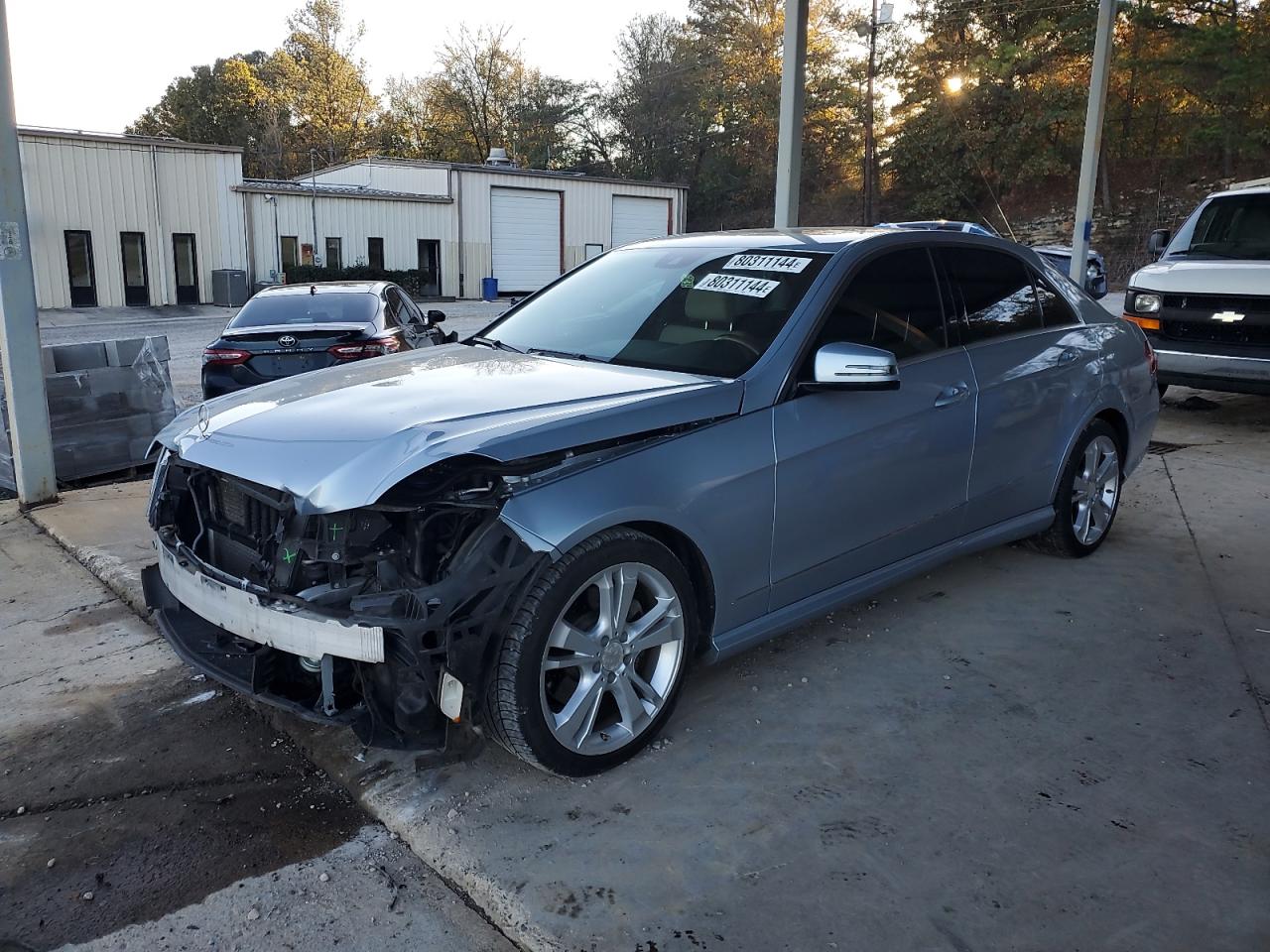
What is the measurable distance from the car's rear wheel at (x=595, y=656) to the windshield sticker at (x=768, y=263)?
1423 mm

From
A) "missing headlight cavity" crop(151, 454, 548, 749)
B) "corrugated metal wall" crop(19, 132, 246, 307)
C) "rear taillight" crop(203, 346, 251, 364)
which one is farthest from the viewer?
"corrugated metal wall" crop(19, 132, 246, 307)

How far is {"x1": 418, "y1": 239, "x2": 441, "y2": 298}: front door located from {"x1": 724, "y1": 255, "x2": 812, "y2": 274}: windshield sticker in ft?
110

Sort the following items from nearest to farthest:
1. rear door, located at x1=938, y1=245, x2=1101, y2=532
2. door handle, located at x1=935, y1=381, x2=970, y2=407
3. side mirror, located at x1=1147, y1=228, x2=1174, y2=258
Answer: door handle, located at x1=935, y1=381, x2=970, y2=407 < rear door, located at x1=938, y1=245, x2=1101, y2=532 < side mirror, located at x1=1147, y1=228, x2=1174, y2=258

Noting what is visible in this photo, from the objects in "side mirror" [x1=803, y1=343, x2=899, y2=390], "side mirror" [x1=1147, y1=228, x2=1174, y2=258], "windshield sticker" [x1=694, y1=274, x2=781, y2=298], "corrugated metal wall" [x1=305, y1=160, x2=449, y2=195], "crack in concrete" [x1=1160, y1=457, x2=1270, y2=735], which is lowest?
"crack in concrete" [x1=1160, y1=457, x2=1270, y2=735]

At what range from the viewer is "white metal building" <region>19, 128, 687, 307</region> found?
2833cm

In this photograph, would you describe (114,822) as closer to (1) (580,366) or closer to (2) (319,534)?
(2) (319,534)

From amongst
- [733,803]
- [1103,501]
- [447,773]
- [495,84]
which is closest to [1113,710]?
[733,803]

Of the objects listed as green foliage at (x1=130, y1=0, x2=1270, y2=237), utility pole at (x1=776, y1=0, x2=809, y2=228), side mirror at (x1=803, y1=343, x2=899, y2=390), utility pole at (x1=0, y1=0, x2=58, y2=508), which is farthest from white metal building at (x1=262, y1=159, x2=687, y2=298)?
side mirror at (x1=803, y1=343, x2=899, y2=390)

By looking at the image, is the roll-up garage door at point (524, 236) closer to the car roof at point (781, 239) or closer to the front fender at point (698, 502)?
the car roof at point (781, 239)

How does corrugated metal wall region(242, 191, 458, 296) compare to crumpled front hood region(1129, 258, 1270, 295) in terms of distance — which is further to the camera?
corrugated metal wall region(242, 191, 458, 296)

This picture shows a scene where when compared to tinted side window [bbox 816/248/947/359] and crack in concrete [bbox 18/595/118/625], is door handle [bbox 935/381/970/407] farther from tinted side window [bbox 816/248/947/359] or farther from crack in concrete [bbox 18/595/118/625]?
crack in concrete [bbox 18/595/118/625]

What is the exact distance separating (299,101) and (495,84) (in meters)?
11.0

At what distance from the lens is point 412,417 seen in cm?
313

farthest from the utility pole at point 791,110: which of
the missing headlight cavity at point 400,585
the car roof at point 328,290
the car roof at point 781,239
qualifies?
the missing headlight cavity at point 400,585
